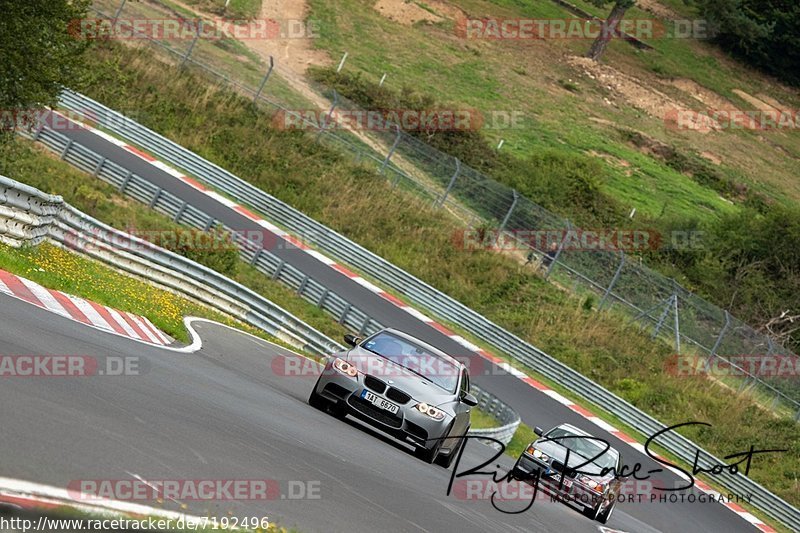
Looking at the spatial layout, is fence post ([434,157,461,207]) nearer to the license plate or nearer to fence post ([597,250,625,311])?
fence post ([597,250,625,311])

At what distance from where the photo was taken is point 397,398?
1374 cm

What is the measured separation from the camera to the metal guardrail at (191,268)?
17.8m

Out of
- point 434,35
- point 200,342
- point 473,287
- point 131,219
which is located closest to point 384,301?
point 473,287

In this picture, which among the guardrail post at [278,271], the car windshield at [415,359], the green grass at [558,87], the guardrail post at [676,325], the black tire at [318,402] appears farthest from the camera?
the green grass at [558,87]

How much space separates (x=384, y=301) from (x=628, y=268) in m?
8.95

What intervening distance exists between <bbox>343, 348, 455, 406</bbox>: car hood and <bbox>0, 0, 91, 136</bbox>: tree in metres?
11.1

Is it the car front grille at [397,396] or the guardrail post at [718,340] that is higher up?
the car front grille at [397,396]

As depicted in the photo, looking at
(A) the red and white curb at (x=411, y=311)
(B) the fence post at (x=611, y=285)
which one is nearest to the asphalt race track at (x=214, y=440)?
(A) the red and white curb at (x=411, y=311)

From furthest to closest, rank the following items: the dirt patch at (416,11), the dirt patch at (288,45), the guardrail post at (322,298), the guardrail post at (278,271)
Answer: the dirt patch at (416,11)
the dirt patch at (288,45)
the guardrail post at (278,271)
the guardrail post at (322,298)

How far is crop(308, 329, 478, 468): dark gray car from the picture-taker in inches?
541

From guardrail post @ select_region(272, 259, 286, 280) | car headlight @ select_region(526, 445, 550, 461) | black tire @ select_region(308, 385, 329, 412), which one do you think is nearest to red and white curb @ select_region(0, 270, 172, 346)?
black tire @ select_region(308, 385, 329, 412)

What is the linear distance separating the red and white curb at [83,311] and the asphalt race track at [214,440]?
77cm

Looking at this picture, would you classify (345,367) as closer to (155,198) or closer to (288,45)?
(155,198)

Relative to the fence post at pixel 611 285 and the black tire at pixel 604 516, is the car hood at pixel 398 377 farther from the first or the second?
the fence post at pixel 611 285
